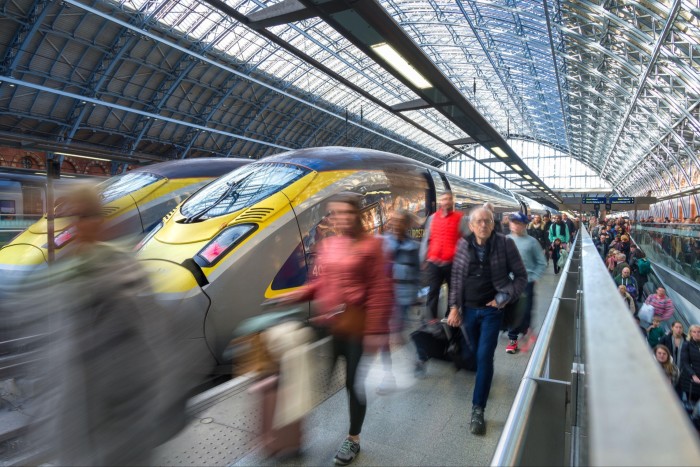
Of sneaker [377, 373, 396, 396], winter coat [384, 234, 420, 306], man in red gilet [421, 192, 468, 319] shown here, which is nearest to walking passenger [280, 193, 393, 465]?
sneaker [377, 373, 396, 396]

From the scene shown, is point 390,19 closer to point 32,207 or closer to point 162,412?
point 162,412

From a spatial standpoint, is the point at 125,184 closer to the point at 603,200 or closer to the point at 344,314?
the point at 344,314

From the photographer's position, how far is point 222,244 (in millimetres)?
4656

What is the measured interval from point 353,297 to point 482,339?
132 centimetres

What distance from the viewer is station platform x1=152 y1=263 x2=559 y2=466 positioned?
2.88 metres

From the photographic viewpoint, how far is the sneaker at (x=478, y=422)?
324 centimetres

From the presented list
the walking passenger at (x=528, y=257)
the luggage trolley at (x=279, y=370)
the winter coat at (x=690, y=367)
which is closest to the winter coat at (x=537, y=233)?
the winter coat at (x=690, y=367)

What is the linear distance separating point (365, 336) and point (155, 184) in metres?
5.71

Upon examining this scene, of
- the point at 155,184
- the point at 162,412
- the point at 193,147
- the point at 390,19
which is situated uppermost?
the point at 193,147

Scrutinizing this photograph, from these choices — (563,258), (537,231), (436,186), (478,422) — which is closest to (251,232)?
(478,422)

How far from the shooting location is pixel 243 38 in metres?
27.2

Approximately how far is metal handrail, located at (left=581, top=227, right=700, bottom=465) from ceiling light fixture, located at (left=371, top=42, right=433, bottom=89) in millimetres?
5733

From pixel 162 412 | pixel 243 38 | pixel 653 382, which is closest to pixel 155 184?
pixel 162 412

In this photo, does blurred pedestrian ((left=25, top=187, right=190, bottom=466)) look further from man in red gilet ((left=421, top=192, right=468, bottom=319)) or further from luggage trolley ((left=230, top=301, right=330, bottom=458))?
man in red gilet ((left=421, top=192, right=468, bottom=319))
